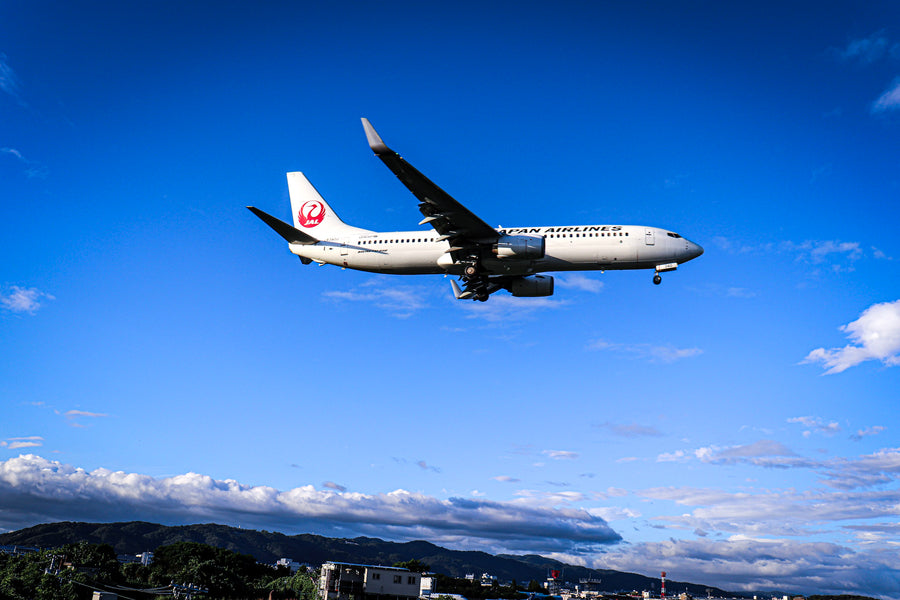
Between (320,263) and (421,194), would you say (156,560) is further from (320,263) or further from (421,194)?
(421,194)

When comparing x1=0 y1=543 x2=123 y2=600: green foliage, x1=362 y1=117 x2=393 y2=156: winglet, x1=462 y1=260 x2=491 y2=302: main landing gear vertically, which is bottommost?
x1=0 y1=543 x2=123 y2=600: green foliage

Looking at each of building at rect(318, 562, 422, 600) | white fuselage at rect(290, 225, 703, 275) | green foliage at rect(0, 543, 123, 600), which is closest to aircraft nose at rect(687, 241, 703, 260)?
white fuselage at rect(290, 225, 703, 275)

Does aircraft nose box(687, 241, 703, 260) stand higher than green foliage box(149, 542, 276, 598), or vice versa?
aircraft nose box(687, 241, 703, 260)

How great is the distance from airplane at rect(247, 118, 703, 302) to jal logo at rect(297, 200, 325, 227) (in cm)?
756

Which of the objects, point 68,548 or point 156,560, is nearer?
point 68,548

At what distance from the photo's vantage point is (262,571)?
6796 inches

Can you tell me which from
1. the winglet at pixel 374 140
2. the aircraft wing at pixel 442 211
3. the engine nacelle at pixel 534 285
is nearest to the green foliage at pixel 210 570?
the engine nacelle at pixel 534 285

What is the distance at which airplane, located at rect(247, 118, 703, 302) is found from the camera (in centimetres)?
4556

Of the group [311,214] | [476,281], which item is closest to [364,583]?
[311,214]

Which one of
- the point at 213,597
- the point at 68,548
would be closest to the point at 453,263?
the point at 213,597

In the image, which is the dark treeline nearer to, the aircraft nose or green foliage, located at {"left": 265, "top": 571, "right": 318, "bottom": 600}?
green foliage, located at {"left": 265, "top": 571, "right": 318, "bottom": 600}

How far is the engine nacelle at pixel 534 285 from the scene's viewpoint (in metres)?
52.2

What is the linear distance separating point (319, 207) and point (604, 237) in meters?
29.1

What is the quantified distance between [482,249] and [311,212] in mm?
21815
